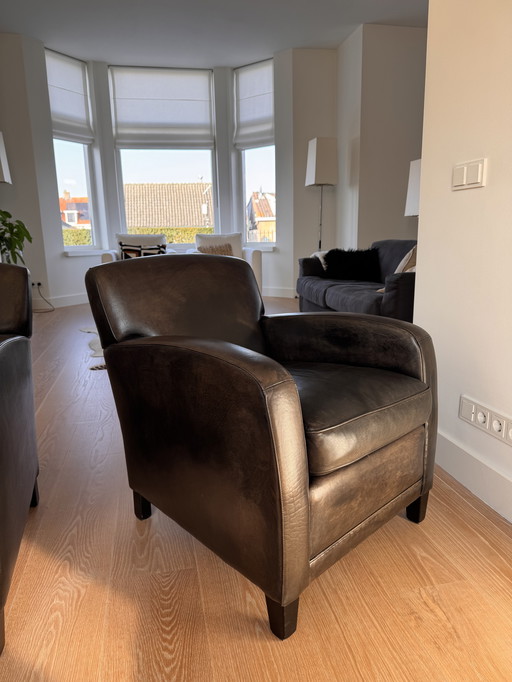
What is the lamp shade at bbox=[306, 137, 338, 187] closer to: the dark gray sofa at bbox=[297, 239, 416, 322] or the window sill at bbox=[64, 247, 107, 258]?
the dark gray sofa at bbox=[297, 239, 416, 322]

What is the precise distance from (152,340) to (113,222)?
5.40 meters

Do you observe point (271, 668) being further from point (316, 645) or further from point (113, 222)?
point (113, 222)

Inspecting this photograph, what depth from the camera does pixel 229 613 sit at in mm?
1094

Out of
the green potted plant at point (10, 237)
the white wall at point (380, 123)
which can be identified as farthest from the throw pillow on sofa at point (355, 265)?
the green potted plant at point (10, 237)

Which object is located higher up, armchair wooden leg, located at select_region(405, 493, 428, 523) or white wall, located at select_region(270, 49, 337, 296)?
white wall, located at select_region(270, 49, 337, 296)

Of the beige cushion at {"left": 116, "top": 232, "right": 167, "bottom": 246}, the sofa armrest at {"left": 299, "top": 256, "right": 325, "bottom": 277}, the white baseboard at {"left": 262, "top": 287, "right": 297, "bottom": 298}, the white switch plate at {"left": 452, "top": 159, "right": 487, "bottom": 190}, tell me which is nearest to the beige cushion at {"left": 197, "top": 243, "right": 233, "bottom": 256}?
the beige cushion at {"left": 116, "top": 232, "right": 167, "bottom": 246}

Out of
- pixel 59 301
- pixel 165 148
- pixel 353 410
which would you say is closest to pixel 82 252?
pixel 59 301

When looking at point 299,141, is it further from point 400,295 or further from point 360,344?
point 360,344

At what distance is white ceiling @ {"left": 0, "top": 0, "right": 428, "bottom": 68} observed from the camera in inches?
169

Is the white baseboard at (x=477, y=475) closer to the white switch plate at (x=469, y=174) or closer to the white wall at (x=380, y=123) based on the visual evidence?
the white switch plate at (x=469, y=174)

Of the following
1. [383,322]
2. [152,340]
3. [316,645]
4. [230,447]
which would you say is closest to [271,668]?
[316,645]

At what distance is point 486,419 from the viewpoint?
151 centimetres

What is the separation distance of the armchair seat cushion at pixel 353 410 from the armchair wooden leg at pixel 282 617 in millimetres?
293

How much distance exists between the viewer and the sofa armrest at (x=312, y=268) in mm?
4352
